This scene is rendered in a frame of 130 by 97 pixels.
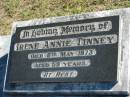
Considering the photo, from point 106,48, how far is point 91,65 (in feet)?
0.97

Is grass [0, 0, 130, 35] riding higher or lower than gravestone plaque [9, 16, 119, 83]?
higher


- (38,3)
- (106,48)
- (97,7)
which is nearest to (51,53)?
(106,48)

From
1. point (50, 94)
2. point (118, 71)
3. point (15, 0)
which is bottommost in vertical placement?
point (50, 94)

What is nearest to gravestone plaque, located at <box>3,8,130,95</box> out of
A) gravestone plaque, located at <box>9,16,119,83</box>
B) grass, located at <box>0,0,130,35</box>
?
gravestone plaque, located at <box>9,16,119,83</box>

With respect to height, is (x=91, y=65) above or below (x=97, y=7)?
below

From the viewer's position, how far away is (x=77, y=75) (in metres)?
5.12

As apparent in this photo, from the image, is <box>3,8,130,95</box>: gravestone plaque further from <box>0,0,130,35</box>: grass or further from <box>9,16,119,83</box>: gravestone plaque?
<box>0,0,130,35</box>: grass

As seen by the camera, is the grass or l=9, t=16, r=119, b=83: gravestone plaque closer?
l=9, t=16, r=119, b=83: gravestone plaque

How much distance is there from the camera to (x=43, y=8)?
8172mm

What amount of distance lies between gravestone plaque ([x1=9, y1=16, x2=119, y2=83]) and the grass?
213cm

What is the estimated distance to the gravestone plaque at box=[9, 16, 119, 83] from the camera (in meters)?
5.03

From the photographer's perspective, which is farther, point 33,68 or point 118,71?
point 33,68

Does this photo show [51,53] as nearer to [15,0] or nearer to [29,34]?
[29,34]

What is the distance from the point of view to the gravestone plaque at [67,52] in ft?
16.5
